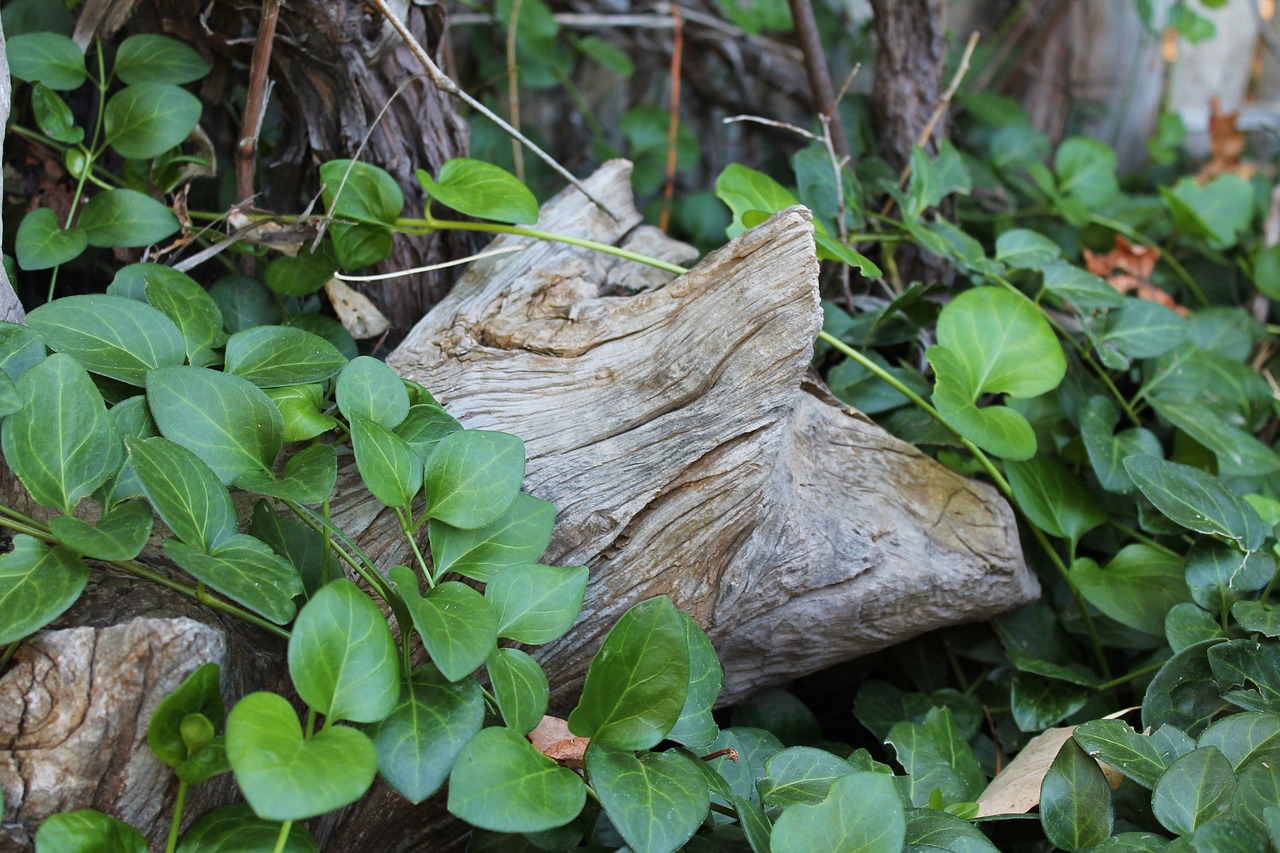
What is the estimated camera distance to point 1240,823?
79 cm

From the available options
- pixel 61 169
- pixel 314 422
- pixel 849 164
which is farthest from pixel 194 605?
pixel 849 164

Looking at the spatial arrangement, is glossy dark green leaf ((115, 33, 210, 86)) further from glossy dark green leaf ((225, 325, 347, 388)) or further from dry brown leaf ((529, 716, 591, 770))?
dry brown leaf ((529, 716, 591, 770))

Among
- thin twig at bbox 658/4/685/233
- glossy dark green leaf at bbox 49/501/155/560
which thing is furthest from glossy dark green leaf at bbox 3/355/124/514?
thin twig at bbox 658/4/685/233

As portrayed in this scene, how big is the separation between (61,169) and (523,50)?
0.98 m

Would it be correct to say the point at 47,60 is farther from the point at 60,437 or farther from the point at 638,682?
the point at 638,682

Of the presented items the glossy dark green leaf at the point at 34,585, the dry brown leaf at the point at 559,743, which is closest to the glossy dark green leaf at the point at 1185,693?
the dry brown leaf at the point at 559,743

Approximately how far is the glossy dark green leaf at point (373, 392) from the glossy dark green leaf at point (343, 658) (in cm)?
24

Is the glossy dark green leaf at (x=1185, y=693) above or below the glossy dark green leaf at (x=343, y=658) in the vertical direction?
below

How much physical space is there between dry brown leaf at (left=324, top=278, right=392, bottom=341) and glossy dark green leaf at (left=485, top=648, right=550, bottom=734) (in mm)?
626

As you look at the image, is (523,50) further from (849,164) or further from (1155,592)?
(1155,592)

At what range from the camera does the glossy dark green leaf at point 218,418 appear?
89 centimetres

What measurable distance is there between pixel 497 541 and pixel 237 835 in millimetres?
341

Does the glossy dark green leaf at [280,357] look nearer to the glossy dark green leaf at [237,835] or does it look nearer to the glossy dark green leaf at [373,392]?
the glossy dark green leaf at [373,392]

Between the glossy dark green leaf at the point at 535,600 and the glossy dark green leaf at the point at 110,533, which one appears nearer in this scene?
the glossy dark green leaf at the point at 110,533
